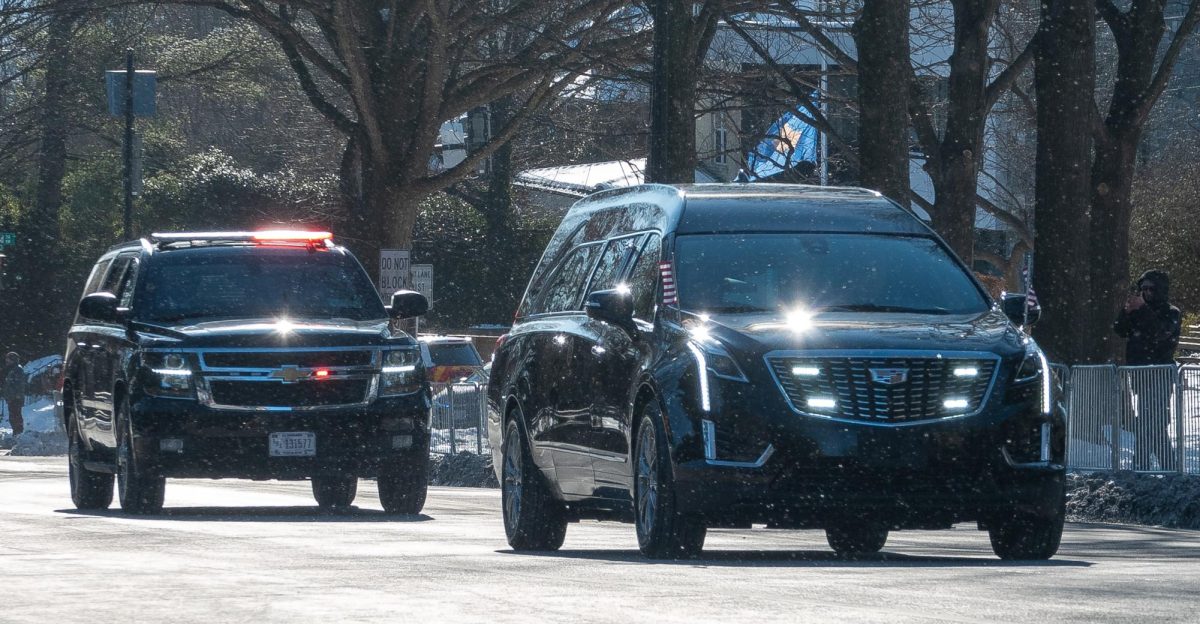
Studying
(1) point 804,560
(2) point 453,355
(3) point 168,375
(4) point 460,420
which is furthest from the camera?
(2) point 453,355

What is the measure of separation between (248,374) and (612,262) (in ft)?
12.6

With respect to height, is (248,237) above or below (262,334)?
above

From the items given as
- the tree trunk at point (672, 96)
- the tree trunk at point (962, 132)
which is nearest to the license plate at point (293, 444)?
the tree trunk at point (672, 96)

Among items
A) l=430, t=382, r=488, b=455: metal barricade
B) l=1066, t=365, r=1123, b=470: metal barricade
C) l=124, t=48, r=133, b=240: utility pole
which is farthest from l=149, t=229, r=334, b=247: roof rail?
l=124, t=48, r=133, b=240: utility pole

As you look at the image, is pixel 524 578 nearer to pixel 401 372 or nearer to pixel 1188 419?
pixel 401 372

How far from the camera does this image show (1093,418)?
1816 centimetres

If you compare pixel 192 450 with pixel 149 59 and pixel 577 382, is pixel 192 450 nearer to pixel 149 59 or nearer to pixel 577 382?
pixel 577 382

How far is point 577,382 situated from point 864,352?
6.73 ft

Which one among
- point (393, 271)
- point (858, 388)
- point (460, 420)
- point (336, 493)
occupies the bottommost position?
point (460, 420)

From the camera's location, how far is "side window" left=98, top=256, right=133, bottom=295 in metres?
15.7

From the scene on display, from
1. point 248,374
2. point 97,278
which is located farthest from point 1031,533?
point 97,278

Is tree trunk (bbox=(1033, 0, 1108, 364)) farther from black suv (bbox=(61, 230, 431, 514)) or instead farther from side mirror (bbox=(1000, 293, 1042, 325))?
side mirror (bbox=(1000, 293, 1042, 325))

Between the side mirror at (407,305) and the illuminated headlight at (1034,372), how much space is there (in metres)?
6.40

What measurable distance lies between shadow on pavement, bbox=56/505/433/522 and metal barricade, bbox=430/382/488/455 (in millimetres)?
9602
